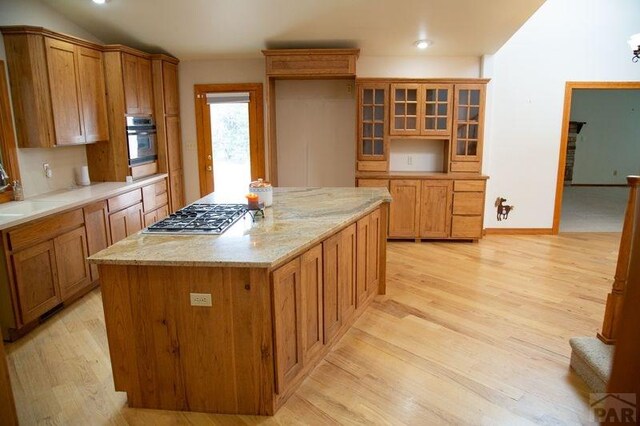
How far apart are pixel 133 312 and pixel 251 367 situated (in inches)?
25.9

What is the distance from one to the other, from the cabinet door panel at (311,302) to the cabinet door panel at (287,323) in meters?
0.06

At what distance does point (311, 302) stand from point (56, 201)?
2.44 metres

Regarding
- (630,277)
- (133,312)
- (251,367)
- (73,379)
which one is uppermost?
(630,277)

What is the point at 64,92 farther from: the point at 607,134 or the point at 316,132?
the point at 607,134

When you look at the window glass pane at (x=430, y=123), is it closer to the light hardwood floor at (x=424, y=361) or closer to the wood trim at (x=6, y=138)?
the light hardwood floor at (x=424, y=361)

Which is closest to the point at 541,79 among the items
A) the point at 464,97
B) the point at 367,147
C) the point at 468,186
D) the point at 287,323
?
the point at 464,97

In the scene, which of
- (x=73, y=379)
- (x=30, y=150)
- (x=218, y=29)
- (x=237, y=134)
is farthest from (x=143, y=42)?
(x=73, y=379)

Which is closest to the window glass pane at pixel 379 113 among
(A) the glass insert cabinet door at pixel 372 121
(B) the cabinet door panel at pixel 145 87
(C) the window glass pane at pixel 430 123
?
(A) the glass insert cabinet door at pixel 372 121

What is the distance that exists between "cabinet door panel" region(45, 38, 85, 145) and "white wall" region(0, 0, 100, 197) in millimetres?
306

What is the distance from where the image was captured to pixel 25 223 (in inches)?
119

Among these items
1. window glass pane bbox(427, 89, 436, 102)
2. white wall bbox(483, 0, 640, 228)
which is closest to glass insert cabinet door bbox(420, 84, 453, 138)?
window glass pane bbox(427, 89, 436, 102)

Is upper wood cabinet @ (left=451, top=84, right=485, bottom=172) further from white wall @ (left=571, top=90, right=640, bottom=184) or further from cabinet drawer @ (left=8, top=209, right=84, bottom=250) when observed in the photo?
white wall @ (left=571, top=90, right=640, bottom=184)

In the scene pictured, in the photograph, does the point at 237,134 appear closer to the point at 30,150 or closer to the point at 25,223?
the point at 30,150

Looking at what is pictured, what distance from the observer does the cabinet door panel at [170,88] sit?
525 centimetres
